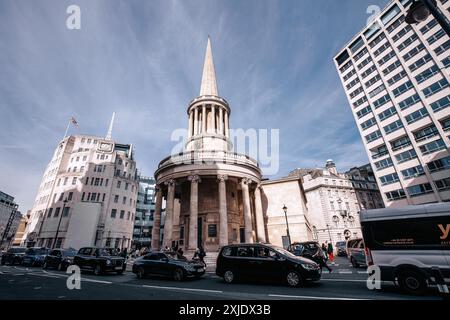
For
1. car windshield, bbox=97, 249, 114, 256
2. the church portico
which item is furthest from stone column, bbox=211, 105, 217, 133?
Answer: car windshield, bbox=97, 249, 114, 256

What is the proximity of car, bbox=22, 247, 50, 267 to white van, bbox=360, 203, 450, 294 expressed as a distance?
25.7 metres

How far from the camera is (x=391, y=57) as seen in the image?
139 ft

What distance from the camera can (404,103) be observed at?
38562 mm

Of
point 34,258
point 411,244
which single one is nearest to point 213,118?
point 34,258

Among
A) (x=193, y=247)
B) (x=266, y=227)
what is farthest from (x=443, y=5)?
(x=193, y=247)

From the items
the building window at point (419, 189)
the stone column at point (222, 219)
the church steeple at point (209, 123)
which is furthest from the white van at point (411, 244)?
the building window at point (419, 189)

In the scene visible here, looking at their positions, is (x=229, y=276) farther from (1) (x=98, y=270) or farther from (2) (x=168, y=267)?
(1) (x=98, y=270)

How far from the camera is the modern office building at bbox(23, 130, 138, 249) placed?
41.4 meters

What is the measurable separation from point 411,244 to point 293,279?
14.0 feet

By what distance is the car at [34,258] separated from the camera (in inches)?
763

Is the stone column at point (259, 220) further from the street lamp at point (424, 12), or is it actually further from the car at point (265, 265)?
the street lamp at point (424, 12)

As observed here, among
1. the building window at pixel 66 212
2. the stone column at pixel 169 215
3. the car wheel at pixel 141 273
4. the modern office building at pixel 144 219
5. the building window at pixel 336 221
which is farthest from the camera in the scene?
the modern office building at pixel 144 219
